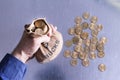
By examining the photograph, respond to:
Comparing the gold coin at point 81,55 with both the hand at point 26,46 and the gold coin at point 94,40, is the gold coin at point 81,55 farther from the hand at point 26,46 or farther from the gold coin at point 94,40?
the hand at point 26,46

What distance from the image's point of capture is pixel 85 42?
1.43 metres

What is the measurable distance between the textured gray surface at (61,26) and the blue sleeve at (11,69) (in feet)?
2.42

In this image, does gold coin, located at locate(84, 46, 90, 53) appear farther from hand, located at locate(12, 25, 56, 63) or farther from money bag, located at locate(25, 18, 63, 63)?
hand, located at locate(12, 25, 56, 63)

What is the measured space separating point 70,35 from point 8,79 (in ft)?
2.65

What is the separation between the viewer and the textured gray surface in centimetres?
141

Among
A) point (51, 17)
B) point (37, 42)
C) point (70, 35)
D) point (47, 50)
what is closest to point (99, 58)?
point (70, 35)

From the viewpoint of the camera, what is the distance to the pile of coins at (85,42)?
1.42 meters

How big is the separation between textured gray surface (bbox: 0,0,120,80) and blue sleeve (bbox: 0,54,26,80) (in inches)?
29.1

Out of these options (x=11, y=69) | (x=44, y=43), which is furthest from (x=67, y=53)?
(x=11, y=69)

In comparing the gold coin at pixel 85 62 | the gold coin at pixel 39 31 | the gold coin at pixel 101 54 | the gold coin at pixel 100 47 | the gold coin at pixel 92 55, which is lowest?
the gold coin at pixel 85 62

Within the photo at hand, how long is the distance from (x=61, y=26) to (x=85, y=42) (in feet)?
0.48

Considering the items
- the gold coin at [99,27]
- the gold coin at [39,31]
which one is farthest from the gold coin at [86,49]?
the gold coin at [39,31]

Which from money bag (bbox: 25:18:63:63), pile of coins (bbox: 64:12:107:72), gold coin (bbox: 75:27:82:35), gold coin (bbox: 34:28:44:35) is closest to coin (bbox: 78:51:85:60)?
pile of coins (bbox: 64:12:107:72)

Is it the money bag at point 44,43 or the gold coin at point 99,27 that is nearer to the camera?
the money bag at point 44,43
